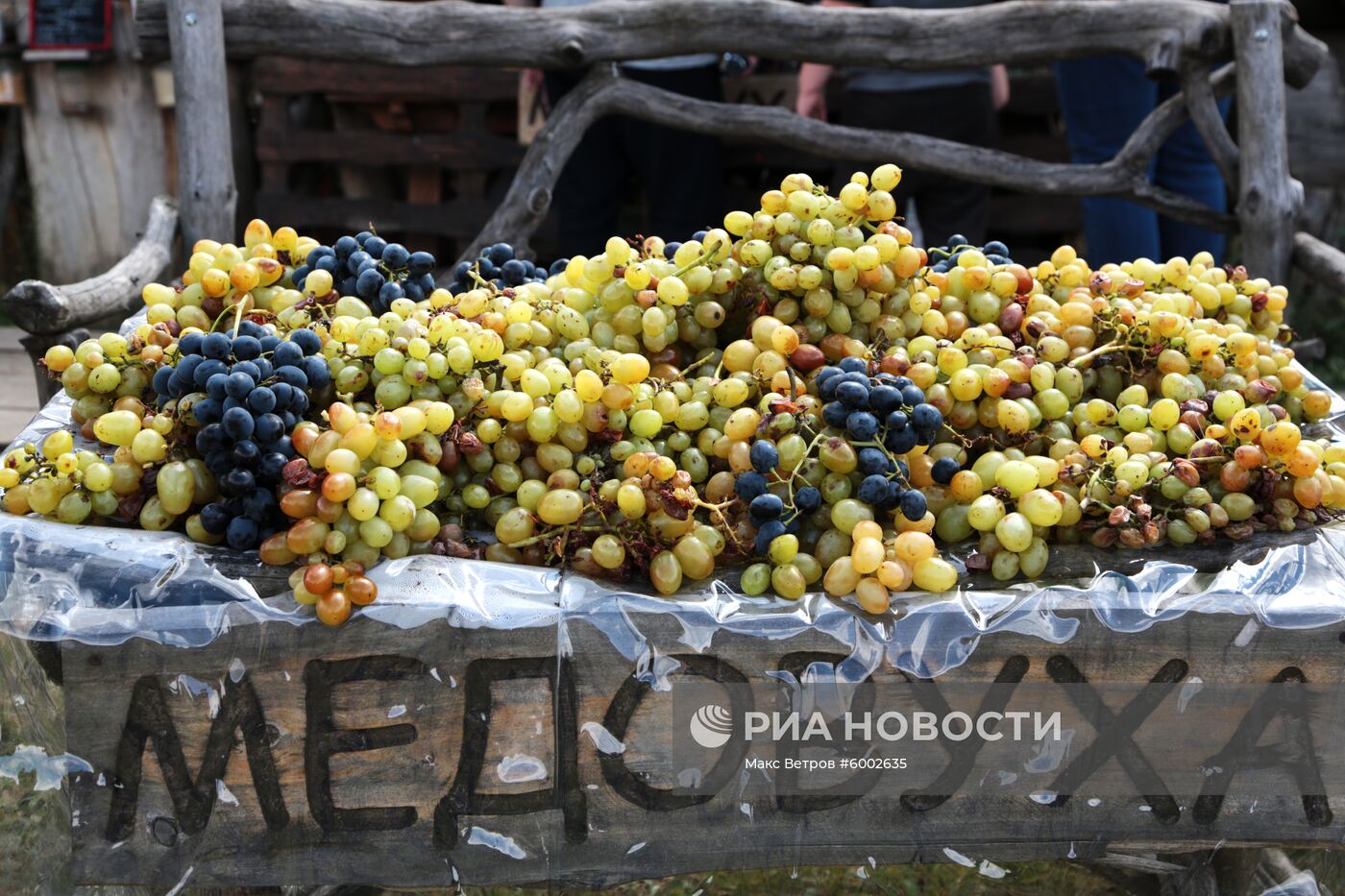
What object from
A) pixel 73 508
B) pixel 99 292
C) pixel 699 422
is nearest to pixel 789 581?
pixel 699 422

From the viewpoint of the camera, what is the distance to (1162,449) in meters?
1.58

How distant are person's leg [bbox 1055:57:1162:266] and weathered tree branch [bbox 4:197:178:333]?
98.4 inches

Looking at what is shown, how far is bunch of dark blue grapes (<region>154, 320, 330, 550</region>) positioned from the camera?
1379 millimetres

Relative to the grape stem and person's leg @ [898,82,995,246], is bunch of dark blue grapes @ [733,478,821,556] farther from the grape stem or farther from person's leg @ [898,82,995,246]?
person's leg @ [898,82,995,246]

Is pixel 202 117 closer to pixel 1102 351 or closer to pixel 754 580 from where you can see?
pixel 754 580

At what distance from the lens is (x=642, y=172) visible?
12.3 ft

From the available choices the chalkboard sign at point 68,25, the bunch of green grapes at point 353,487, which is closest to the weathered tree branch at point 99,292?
the bunch of green grapes at point 353,487

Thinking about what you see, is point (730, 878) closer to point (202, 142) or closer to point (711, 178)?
point (202, 142)

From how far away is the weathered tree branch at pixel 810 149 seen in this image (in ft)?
9.96

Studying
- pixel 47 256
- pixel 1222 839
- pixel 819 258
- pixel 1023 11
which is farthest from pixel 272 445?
pixel 47 256

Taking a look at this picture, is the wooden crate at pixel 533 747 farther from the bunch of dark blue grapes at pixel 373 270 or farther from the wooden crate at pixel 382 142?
the wooden crate at pixel 382 142

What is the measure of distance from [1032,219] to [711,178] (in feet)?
4.20

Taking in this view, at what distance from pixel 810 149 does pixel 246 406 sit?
2137mm

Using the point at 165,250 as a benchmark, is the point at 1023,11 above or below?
above
